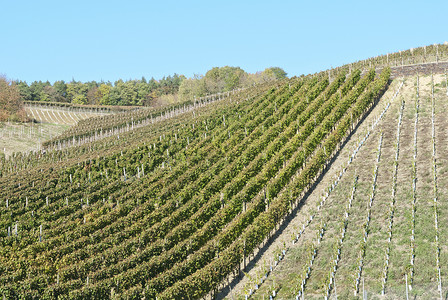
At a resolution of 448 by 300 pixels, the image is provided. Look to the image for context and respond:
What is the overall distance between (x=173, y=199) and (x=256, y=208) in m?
6.14

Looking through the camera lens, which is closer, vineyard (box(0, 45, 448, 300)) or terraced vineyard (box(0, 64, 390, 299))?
vineyard (box(0, 45, 448, 300))

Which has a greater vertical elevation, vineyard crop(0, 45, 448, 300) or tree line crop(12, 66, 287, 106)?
tree line crop(12, 66, 287, 106)

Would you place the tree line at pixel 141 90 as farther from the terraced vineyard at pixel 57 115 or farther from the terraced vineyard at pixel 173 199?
the terraced vineyard at pixel 173 199

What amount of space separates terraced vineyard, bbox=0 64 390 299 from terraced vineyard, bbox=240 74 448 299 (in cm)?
188

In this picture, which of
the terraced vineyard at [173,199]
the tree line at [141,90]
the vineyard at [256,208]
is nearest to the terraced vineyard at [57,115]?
the tree line at [141,90]

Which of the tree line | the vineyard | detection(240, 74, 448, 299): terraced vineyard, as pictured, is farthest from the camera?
the tree line

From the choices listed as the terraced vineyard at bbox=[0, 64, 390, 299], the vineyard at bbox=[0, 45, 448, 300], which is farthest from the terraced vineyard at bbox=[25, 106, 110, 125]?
the vineyard at bbox=[0, 45, 448, 300]

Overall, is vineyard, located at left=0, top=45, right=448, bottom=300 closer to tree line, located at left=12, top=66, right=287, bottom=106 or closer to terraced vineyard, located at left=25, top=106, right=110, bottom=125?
terraced vineyard, located at left=25, top=106, right=110, bottom=125

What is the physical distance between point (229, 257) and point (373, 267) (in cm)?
729

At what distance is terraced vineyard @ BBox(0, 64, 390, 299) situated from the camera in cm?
2617

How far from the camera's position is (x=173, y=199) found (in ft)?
115

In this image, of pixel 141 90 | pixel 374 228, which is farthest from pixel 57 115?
pixel 374 228

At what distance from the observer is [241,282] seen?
27094 mm

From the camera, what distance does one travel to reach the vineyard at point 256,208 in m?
24.8
